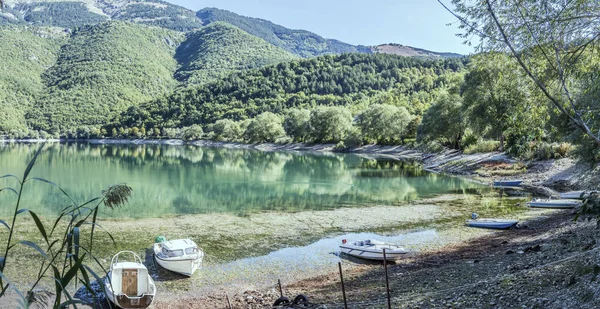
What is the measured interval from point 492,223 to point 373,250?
30.0ft

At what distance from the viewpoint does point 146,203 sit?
116ft

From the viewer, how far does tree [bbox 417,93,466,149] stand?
209 ft

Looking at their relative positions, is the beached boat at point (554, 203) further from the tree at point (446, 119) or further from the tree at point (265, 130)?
the tree at point (265, 130)

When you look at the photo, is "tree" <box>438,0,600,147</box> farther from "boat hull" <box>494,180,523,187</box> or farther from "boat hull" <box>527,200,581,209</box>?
"boat hull" <box>494,180,523,187</box>

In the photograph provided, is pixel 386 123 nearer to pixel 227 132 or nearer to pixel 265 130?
pixel 265 130

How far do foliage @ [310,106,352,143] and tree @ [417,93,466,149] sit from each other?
4884cm

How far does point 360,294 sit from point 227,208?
20732mm

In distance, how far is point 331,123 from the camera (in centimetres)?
12019

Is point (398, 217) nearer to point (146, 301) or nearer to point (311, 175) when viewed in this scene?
point (146, 301)

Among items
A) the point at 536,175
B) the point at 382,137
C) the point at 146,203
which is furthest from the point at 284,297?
the point at 382,137

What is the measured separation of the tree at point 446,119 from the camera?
63.6 meters

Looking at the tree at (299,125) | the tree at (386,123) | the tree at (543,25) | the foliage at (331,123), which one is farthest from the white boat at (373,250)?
the tree at (299,125)

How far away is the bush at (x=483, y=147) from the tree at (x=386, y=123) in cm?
3514

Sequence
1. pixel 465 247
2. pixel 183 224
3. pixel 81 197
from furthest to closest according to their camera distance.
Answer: pixel 81 197 → pixel 183 224 → pixel 465 247
